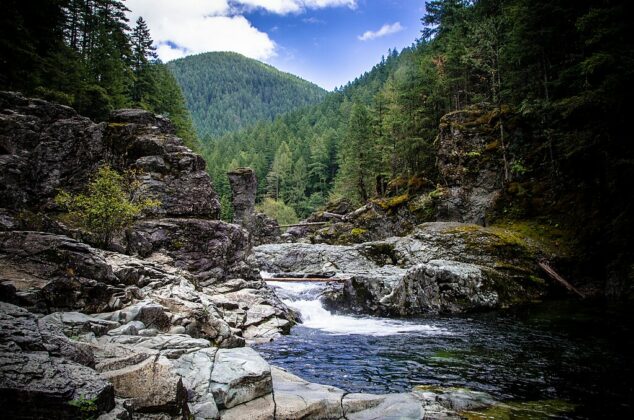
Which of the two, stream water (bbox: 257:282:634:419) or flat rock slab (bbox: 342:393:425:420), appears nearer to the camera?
flat rock slab (bbox: 342:393:425:420)

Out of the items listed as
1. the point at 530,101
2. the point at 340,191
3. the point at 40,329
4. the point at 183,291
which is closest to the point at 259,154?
the point at 340,191

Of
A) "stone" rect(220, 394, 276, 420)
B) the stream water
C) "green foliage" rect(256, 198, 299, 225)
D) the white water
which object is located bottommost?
the white water

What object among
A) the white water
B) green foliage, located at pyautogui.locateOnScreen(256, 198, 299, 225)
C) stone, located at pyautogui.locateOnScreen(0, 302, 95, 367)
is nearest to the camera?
stone, located at pyautogui.locateOnScreen(0, 302, 95, 367)

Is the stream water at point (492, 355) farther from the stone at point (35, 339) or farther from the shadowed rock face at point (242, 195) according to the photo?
the shadowed rock face at point (242, 195)

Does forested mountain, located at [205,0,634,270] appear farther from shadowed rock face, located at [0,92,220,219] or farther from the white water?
shadowed rock face, located at [0,92,220,219]

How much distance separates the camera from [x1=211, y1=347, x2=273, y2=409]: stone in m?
6.21

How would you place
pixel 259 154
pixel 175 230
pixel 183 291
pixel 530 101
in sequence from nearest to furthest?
pixel 183 291 < pixel 175 230 < pixel 530 101 < pixel 259 154

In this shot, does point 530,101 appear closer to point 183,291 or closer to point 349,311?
point 349,311

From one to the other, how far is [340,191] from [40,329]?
62.9 metres

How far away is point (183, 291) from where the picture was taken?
40.8 feet

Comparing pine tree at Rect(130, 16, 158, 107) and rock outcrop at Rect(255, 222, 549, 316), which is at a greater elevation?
pine tree at Rect(130, 16, 158, 107)

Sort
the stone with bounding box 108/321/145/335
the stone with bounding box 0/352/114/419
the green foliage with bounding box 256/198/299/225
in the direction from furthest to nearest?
the green foliage with bounding box 256/198/299/225 < the stone with bounding box 108/321/145/335 < the stone with bounding box 0/352/114/419

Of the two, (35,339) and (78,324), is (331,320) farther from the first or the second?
(35,339)

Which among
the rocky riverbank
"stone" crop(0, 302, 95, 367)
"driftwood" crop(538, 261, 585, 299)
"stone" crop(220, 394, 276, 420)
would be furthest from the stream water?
"stone" crop(0, 302, 95, 367)
